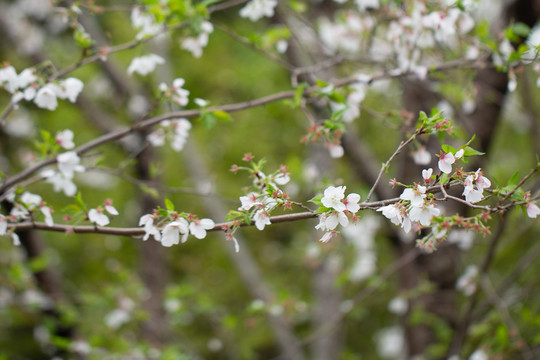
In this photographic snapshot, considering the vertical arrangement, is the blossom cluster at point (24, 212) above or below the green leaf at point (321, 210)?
above

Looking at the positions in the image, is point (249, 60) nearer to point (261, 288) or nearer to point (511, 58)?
point (261, 288)

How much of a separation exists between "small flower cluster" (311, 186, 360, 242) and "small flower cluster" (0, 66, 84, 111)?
1043 mm

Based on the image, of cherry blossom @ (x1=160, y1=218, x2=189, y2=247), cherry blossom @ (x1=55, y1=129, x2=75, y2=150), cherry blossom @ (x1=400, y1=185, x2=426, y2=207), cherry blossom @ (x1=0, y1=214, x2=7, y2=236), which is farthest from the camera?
cherry blossom @ (x1=55, y1=129, x2=75, y2=150)

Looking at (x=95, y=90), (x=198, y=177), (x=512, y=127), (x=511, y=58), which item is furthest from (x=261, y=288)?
(x=512, y=127)

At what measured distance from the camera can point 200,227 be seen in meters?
1.37

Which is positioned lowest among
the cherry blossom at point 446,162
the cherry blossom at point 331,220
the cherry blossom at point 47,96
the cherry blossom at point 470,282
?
the cherry blossom at point 331,220

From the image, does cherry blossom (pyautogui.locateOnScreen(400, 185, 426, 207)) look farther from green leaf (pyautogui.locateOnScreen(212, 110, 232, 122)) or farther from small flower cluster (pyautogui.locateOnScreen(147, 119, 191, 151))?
small flower cluster (pyautogui.locateOnScreen(147, 119, 191, 151))

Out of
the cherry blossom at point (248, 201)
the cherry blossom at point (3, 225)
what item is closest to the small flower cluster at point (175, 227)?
the cherry blossom at point (248, 201)

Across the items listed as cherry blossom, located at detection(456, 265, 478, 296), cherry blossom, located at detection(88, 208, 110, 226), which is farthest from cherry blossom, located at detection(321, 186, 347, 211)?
cherry blossom, located at detection(456, 265, 478, 296)

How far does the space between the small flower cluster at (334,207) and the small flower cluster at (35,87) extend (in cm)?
104

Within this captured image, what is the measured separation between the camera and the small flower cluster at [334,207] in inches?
48.4

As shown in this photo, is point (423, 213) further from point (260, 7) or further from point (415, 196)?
point (260, 7)

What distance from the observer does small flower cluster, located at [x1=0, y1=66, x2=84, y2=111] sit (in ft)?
5.60

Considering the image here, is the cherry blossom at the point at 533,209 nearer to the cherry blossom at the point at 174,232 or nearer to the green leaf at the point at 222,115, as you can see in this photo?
the cherry blossom at the point at 174,232
